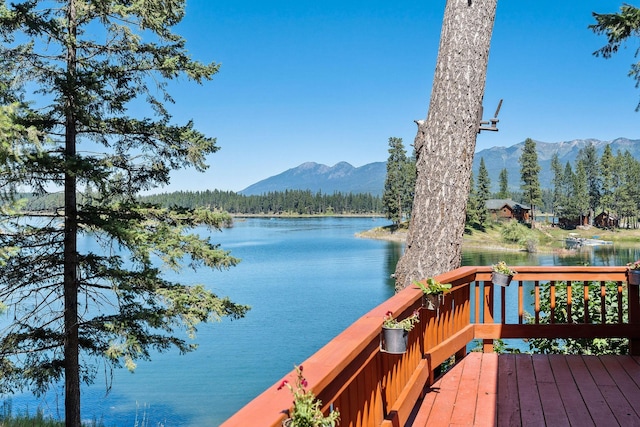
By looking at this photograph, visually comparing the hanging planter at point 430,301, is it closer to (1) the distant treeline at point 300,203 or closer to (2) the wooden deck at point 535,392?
(2) the wooden deck at point 535,392

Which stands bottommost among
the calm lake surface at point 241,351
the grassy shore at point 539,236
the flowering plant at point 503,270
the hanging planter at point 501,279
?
the calm lake surface at point 241,351

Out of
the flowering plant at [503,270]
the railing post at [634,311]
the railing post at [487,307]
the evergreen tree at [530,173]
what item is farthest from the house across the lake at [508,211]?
the flowering plant at [503,270]

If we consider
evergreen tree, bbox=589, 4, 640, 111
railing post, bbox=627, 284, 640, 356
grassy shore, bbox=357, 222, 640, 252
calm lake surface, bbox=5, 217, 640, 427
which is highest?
evergreen tree, bbox=589, 4, 640, 111

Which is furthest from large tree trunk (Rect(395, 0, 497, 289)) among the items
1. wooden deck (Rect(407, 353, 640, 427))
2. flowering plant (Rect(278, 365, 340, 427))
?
flowering plant (Rect(278, 365, 340, 427))

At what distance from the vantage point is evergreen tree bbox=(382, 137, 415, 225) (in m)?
60.4

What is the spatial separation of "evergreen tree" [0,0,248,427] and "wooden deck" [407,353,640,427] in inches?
206

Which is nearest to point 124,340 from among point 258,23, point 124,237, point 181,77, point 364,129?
point 124,237

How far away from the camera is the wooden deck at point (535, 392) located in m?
3.00

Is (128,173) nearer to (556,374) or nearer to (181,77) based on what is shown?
(181,77)

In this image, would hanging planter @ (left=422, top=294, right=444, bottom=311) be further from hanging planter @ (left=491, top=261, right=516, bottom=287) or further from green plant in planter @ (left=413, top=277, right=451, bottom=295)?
hanging planter @ (left=491, top=261, right=516, bottom=287)

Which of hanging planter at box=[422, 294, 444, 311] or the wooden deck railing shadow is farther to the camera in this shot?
hanging planter at box=[422, 294, 444, 311]

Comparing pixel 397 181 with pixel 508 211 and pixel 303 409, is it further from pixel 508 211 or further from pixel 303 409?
pixel 303 409

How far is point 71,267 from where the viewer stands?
26.1 feet

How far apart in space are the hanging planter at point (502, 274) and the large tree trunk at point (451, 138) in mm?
343
